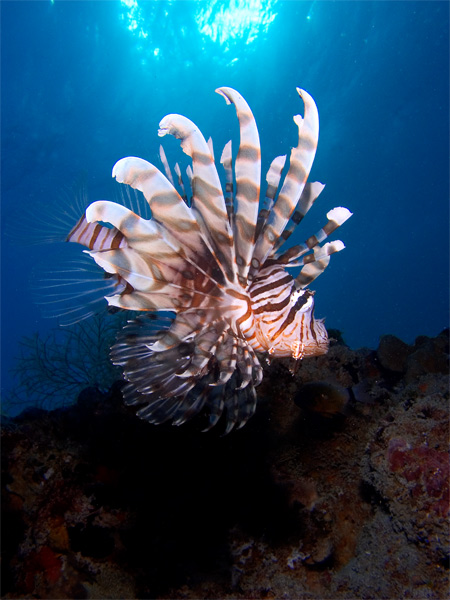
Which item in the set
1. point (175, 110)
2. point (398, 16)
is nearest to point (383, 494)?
point (175, 110)

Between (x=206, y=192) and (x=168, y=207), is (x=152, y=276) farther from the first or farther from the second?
(x=206, y=192)

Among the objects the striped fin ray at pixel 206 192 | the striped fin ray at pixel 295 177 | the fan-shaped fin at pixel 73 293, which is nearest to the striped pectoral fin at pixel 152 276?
the striped fin ray at pixel 206 192

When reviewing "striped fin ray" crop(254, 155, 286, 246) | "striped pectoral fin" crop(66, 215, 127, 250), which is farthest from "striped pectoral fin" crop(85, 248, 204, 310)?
"striped pectoral fin" crop(66, 215, 127, 250)

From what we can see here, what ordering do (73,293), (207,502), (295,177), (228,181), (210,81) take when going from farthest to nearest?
(210,81) < (207,502) < (73,293) < (228,181) < (295,177)

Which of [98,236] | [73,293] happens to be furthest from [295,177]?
[73,293]

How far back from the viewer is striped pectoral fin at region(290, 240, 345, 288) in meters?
2.47

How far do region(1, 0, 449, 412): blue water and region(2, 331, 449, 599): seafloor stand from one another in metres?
13.9

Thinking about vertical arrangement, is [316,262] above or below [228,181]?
below

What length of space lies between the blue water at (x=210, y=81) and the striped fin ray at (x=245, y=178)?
16.0 metres

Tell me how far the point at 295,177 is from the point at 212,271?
32.2 inches

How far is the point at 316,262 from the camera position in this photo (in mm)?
2545

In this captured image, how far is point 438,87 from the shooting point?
Answer: 38.0 meters

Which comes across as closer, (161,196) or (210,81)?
(161,196)

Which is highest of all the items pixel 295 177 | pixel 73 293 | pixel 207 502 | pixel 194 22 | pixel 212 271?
pixel 194 22
